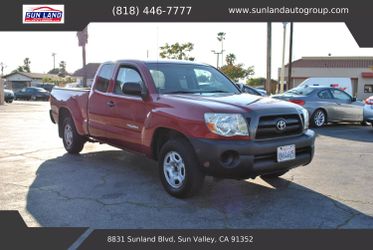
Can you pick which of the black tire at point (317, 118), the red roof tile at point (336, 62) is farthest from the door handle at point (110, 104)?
the red roof tile at point (336, 62)

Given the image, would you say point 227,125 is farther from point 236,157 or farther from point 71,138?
point 71,138

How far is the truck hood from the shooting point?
4.43 metres

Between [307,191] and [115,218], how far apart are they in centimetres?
259

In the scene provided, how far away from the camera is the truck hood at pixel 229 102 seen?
14.5ft

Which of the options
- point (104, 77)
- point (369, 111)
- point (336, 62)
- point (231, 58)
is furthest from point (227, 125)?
point (231, 58)

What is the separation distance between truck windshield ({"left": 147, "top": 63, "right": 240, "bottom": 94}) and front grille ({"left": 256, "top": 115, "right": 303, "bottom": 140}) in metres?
1.22

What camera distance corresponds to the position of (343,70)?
146 ft

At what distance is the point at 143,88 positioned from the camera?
17.4ft

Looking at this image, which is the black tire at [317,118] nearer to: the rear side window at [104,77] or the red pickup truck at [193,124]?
the red pickup truck at [193,124]

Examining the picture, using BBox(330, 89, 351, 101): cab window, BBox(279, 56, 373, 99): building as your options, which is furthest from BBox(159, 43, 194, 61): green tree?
BBox(330, 89, 351, 101): cab window

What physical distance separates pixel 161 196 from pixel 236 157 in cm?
119

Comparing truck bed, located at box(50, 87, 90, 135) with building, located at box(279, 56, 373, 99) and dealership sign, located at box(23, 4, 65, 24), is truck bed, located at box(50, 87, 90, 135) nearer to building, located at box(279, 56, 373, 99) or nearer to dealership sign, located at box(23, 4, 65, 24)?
dealership sign, located at box(23, 4, 65, 24)
